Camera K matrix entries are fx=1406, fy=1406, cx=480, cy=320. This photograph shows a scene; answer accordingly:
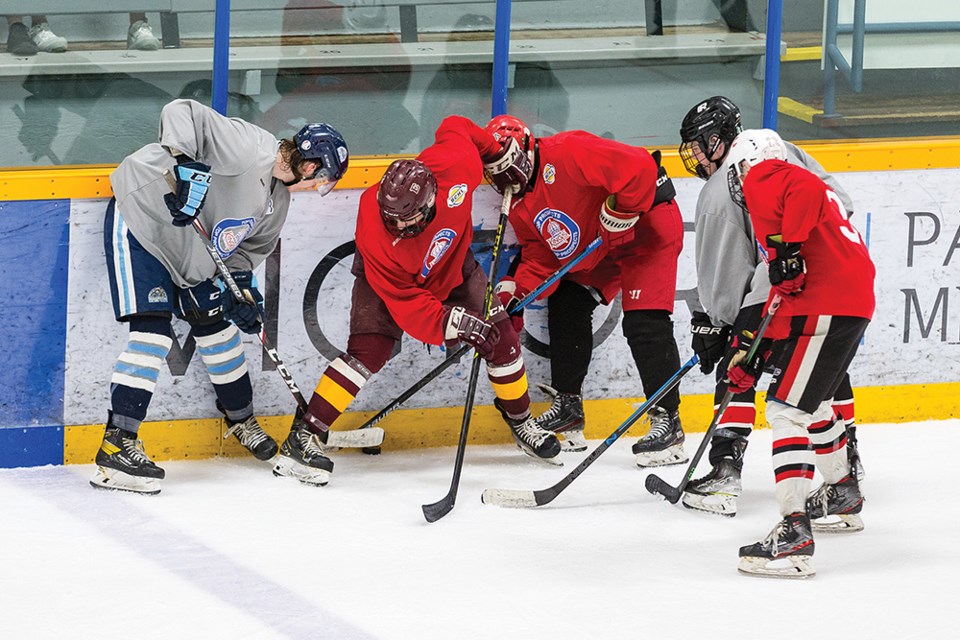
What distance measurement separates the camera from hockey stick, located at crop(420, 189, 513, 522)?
3619 mm

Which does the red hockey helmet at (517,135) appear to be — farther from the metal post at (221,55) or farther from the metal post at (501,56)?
the metal post at (221,55)

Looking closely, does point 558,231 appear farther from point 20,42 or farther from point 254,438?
point 20,42

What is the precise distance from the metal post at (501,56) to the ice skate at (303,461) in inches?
45.3

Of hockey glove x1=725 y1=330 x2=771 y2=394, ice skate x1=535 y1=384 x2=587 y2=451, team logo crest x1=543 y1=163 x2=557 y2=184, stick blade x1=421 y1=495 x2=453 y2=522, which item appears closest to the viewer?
hockey glove x1=725 y1=330 x2=771 y2=394

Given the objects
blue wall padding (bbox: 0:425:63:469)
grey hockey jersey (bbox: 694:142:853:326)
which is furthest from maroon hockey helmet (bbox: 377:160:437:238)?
blue wall padding (bbox: 0:425:63:469)

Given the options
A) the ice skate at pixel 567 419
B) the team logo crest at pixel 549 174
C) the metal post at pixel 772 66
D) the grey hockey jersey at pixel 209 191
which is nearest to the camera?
the grey hockey jersey at pixel 209 191

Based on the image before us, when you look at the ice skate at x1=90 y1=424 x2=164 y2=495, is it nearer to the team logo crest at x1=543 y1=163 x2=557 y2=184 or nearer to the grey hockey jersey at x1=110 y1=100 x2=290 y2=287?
the grey hockey jersey at x1=110 y1=100 x2=290 y2=287

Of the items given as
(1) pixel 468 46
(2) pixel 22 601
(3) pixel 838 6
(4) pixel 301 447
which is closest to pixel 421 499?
(4) pixel 301 447

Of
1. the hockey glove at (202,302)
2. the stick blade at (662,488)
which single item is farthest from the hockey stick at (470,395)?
the hockey glove at (202,302)

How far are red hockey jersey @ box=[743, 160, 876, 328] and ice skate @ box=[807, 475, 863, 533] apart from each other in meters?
0.57

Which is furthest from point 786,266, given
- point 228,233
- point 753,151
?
point 228,233

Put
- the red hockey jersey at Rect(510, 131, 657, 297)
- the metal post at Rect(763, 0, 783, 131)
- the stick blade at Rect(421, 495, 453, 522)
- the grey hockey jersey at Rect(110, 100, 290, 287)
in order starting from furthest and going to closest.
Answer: the metal post at Rect(763, 0, 783, 131) < the red hockey jersey at Rect(510, 131, 657, 297) < the grey hockey jersey at Rect(110, 100, 290, 287) < the stick blade at Rect(421, 495, 453, 522)

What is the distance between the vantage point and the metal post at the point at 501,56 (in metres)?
4.21

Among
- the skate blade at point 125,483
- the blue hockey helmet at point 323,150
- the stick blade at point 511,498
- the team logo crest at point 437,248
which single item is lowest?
the stick blade at point 511,498
